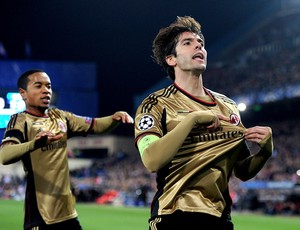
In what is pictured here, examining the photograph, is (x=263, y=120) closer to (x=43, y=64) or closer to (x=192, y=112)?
(x=43, y=64)

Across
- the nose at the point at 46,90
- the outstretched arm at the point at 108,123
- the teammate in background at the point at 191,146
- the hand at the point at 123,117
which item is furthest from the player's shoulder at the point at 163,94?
the nose at the point at 46,90

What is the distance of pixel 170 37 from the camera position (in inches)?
144

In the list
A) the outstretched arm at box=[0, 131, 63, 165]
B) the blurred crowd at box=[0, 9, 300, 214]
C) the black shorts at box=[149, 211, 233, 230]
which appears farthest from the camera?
the blurred crowd at box=[0, 9, 300, 214]

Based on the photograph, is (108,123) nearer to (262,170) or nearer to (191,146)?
(191,146)

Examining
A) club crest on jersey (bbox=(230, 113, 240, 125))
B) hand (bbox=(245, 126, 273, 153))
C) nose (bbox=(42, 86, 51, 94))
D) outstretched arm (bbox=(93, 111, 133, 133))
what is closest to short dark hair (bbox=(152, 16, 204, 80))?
club crest on jersey (bbox=(230, 113, 240, 125))

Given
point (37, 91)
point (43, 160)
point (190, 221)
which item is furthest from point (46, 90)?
point (190, 221)

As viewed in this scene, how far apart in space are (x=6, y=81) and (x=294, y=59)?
2221 cm

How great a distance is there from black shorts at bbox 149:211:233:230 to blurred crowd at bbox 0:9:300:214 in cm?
1974

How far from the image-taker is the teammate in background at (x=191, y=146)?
3.12 meters

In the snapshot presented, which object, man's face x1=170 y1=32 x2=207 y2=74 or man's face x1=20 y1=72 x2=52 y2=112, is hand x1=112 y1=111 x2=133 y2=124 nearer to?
man's face x1=20 y1=72 x2=52 y2=112

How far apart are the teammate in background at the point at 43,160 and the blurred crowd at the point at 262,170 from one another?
18.1m

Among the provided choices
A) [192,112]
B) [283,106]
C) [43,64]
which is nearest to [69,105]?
[43,64]

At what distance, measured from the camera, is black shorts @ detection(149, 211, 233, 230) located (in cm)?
322

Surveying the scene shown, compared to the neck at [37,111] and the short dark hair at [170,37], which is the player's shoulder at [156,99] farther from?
the neck at [37,111]
